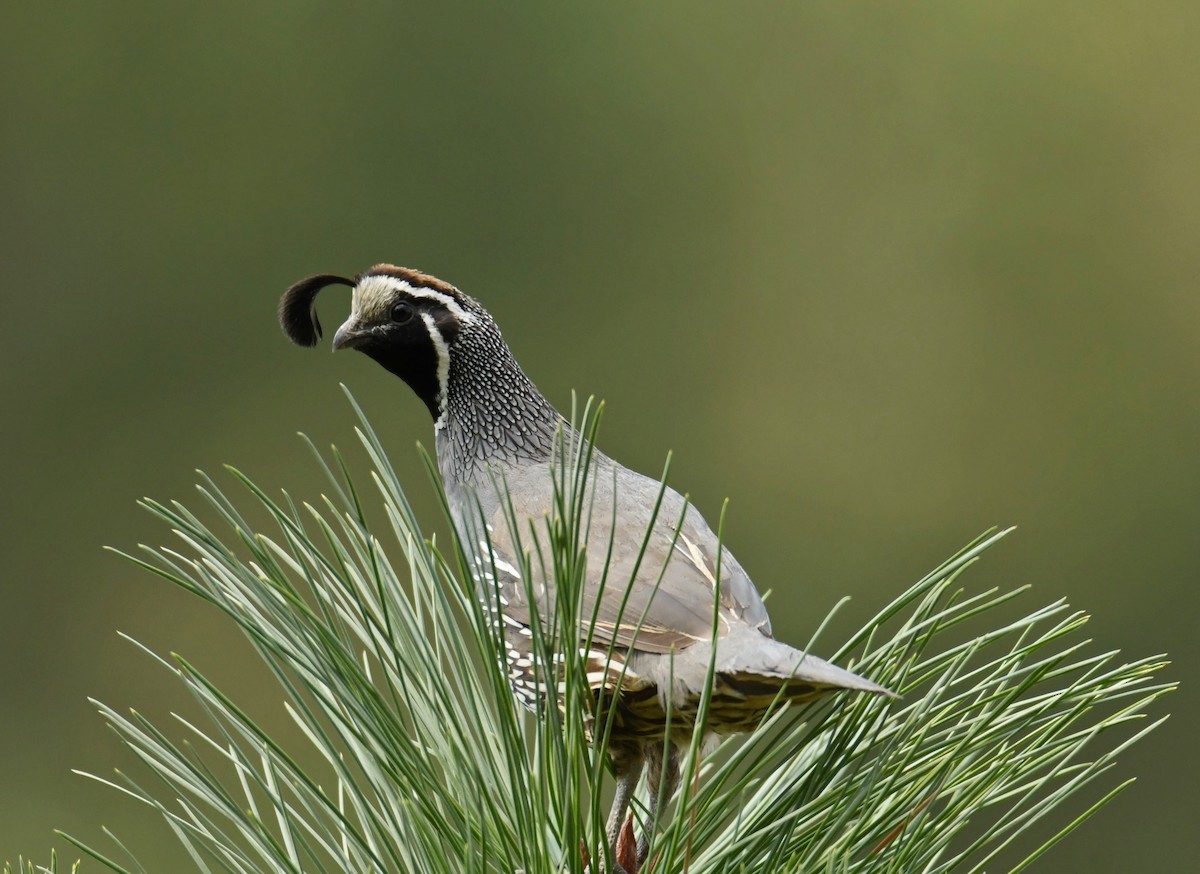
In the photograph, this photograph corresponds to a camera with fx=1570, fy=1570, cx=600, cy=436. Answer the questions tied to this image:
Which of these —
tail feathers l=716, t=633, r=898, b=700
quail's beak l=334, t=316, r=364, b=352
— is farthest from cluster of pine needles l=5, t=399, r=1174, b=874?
quail's beak l=334, t=316, r=364, b=352

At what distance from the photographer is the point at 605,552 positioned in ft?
3.96

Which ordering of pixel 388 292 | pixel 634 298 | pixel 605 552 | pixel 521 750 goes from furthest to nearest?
pixel 634 298 → pixel 388 292 → pixel 605 552 → pixel 521 750

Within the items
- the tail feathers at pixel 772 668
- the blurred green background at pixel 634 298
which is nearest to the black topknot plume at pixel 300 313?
the tail feathers at pixel 772 668

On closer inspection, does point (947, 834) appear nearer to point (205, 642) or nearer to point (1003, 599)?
point (1003, 599)

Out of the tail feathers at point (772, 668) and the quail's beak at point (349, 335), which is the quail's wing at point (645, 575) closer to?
the tail feathers at point (772, 668)

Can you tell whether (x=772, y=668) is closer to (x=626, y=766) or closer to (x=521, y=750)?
(x=521, y=750)

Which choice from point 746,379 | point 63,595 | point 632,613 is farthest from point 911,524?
point 632,613

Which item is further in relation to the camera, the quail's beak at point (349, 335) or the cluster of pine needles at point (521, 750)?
the quail's beak at point (349, 335)

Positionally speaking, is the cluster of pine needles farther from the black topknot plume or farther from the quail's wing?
the black topknot plume

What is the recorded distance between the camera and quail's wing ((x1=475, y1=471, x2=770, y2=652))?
3.47 feet

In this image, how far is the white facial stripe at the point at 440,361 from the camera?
62.5 inches

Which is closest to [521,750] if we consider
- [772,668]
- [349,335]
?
[772,668]

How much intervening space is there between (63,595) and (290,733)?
2.63 ft

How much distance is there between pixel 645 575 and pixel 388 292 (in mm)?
521
